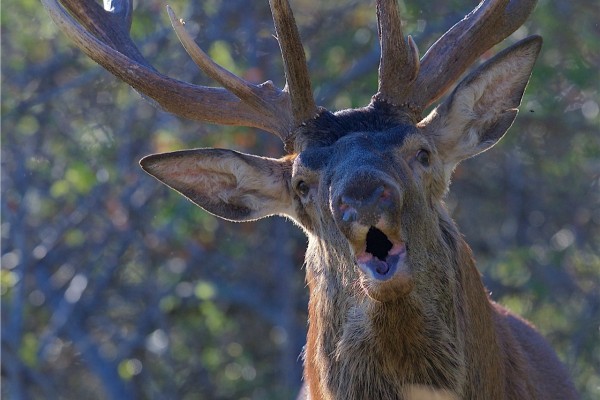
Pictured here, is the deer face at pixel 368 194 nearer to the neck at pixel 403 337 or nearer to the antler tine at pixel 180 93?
the neck at pixel 403 337

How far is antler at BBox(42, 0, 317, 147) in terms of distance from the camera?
563 cm

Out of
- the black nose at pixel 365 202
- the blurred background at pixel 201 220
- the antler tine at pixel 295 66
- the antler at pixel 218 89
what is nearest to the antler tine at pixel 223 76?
the antler at pixel 218 89

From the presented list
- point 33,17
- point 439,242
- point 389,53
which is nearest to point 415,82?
point 389,53

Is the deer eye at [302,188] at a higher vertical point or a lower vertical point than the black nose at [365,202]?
higher

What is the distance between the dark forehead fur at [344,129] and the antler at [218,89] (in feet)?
0.44

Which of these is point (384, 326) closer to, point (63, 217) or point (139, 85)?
point (139, 85)

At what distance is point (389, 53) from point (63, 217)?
211 inches

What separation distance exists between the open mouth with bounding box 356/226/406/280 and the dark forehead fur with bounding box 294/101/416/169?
499mm

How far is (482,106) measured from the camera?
19.0ft

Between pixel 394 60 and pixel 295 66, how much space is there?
1.52 feet

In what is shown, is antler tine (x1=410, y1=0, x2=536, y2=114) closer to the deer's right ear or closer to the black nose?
the deer's right ear

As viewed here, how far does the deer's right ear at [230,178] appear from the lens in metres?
5.66

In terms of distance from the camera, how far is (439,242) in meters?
5.13

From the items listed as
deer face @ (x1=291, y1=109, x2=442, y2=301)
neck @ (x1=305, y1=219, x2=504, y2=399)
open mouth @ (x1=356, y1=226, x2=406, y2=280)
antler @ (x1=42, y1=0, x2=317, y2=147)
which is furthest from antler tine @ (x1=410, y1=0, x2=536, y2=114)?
open mouth @ (x1=356, y1=226, x2=406, y2=280)
